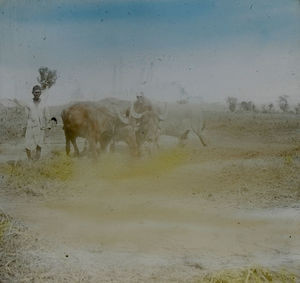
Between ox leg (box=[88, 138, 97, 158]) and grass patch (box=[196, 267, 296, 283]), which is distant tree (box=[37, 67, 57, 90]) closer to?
ox leg (box=[88, 138, 97, 158])

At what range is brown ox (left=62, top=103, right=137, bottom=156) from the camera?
5.85 metres

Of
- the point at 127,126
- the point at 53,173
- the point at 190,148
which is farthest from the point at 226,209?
the point at 53,173

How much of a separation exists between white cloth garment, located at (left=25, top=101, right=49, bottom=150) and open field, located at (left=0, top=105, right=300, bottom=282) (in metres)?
0.08

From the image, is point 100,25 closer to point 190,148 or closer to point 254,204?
point 190,148

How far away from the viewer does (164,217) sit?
558cm

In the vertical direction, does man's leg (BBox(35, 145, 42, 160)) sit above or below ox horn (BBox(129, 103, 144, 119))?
below

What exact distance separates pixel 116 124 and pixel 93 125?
24 centimetres

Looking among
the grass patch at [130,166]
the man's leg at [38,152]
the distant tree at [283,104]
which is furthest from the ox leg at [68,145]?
the distant tree at [283,104]

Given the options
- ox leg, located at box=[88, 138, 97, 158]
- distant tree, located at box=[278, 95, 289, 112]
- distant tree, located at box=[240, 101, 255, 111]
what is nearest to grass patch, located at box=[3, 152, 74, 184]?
ox leg, located at box=[88, 138, 97, 158]

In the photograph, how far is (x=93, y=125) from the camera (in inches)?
237

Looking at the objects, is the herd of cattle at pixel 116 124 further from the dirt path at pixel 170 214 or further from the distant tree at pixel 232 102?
the distant tree at pixel 232 102

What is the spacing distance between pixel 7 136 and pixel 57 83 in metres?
0.73

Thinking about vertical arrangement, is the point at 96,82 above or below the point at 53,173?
above

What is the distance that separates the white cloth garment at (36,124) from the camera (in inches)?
233
